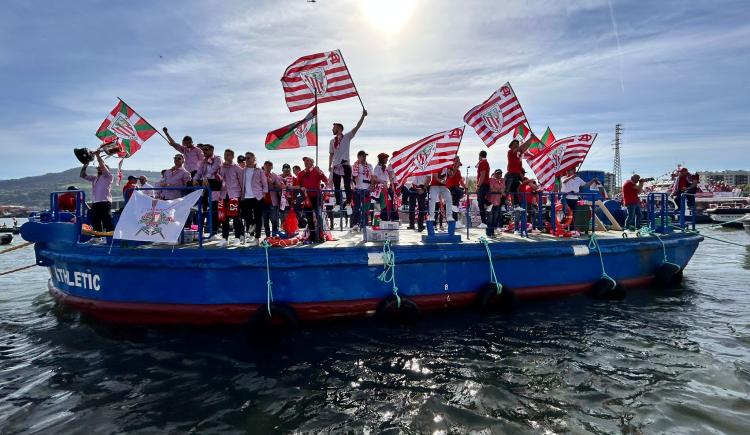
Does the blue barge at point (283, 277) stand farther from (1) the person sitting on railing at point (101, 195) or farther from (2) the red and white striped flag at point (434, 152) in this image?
(2) the red and white striped flag at point (434, 152)

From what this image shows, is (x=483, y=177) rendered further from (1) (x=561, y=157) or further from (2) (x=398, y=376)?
(2) (x=398, y=376)

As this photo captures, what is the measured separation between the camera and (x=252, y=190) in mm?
8414

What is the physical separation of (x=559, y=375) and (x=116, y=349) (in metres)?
6.45

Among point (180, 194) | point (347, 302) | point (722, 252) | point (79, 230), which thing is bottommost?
point (722, 252)

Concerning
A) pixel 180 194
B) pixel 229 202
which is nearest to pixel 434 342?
pixel 229 202

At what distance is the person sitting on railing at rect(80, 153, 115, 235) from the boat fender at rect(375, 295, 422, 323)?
20.8 ft

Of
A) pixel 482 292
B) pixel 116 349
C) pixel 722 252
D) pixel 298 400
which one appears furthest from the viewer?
pixel 722 252

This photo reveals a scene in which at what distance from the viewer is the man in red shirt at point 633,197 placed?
40.1 ft

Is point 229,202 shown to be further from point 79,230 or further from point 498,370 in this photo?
point 498,370

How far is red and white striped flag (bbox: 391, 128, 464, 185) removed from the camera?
8.83m

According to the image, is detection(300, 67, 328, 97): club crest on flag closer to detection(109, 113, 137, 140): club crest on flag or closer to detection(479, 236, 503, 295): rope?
detection(109, 113, 137, 140): club crest on flag

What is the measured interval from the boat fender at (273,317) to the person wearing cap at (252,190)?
1.66m

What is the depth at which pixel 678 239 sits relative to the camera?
11195 mm

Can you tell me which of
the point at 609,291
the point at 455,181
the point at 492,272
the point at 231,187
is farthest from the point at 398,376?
the point at 609,291
